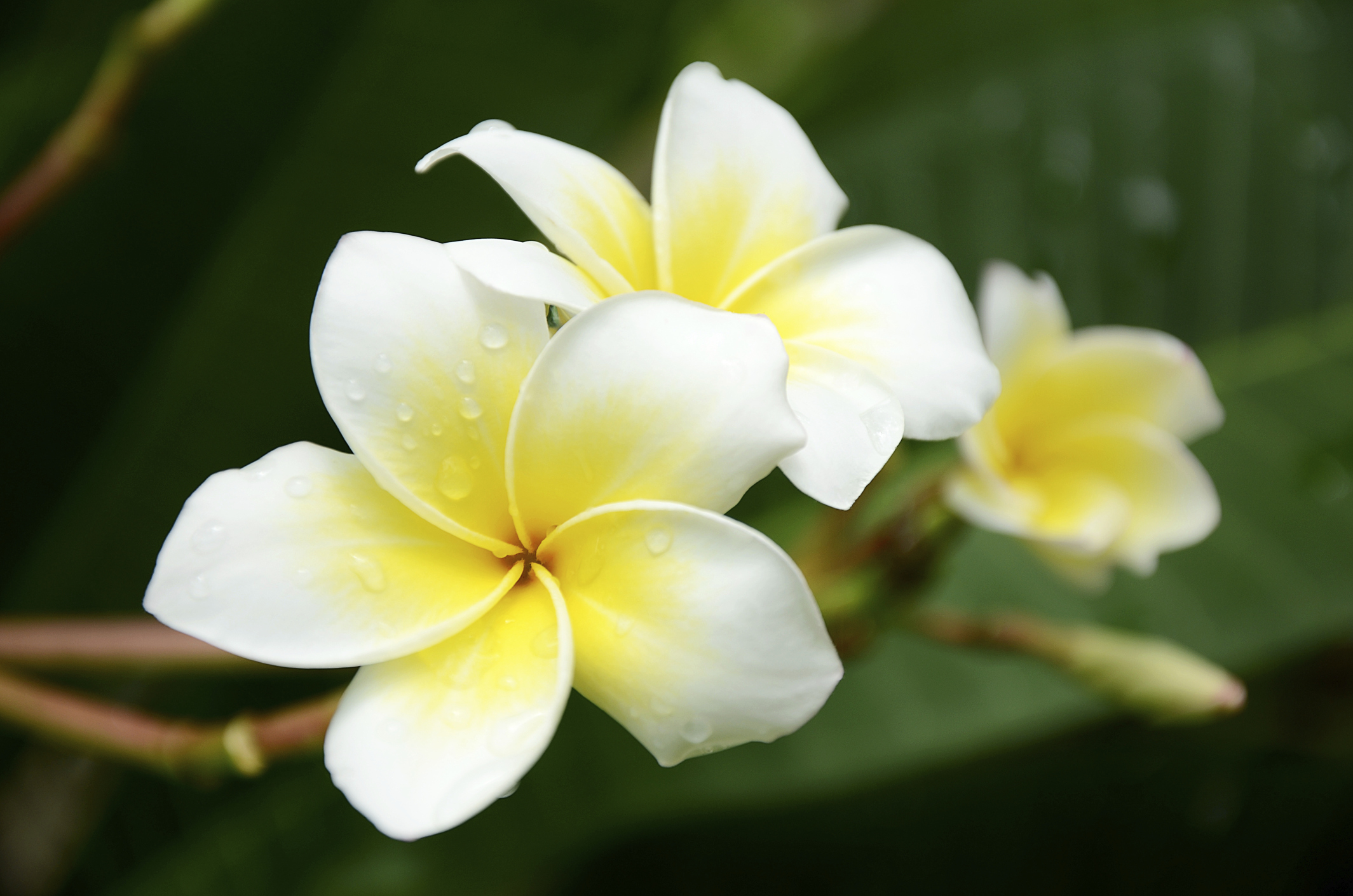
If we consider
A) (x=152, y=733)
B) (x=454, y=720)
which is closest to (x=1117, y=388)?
(x=454, y=720)

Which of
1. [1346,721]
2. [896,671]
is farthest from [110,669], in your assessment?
[1346,721]

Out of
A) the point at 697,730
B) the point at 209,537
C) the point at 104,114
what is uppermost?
the point at 104,114

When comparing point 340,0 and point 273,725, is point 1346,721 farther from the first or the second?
point 340,0

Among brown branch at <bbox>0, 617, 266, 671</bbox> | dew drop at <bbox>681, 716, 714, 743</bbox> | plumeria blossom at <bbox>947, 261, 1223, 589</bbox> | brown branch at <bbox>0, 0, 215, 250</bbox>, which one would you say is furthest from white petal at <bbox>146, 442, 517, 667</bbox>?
brown branch at <bbox>0, 0, 215, 250</bbox>

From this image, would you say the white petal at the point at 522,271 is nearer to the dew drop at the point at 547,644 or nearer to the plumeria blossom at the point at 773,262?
the plumeria blossom at the point at 773,262

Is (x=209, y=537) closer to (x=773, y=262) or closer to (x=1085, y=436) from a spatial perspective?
(x=773, y=262)

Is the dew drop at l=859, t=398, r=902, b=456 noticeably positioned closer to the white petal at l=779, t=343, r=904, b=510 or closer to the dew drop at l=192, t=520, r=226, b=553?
the white petal at l=779, t=343, r=904, b=510

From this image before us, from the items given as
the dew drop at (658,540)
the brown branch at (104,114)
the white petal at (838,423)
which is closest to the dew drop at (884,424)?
the white petal at (838,423)
